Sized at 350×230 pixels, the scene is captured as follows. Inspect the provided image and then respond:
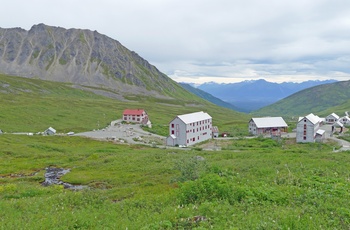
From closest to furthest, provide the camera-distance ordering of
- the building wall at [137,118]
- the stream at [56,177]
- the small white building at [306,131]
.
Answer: the stream at [56,177]
the small white building at [306,131]
the building wall at [137,118]

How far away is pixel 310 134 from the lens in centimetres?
8556

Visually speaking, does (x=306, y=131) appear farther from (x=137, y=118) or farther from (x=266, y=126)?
(x=137, y=118)

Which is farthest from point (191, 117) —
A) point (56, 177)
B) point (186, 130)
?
point (56, 177)

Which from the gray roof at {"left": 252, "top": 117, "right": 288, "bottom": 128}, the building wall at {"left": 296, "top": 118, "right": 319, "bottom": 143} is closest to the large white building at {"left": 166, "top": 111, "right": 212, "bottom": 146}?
the gray roof at {"left": 252, "top": 117, "right": 288, "bottom": 128}

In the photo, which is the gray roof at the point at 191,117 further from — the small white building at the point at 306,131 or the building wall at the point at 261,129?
the small white building at the point at 306,131

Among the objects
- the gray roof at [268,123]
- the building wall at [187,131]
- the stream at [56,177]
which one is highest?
Result: the gray roof at [268,123]

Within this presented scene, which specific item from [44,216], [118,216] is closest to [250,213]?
[118,216]

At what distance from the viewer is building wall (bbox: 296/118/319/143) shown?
85312 millimetres

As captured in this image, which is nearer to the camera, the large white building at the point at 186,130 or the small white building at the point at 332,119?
the large white building at the point at 186,130

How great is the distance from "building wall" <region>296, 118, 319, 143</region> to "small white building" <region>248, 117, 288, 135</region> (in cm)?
1292

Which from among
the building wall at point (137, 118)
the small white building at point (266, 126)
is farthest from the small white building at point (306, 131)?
the building wall at point (137, 118)

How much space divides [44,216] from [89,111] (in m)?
148

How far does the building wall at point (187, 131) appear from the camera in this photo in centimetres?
8631

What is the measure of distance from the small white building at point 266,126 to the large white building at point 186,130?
19894 mm
